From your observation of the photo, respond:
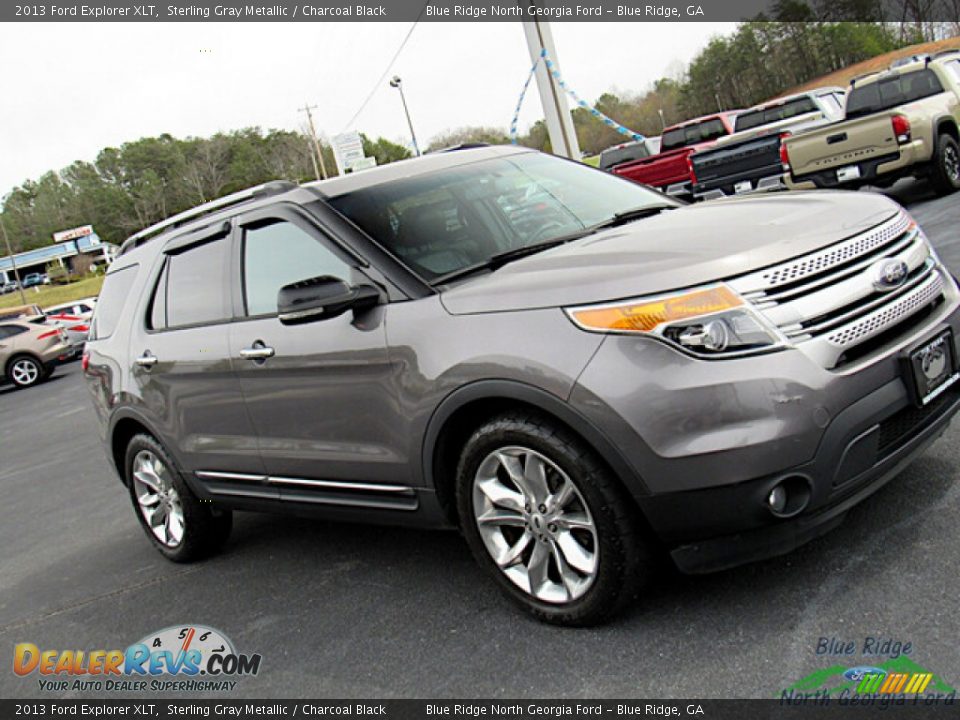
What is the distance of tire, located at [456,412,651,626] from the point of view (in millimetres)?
3031

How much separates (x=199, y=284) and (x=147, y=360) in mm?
626

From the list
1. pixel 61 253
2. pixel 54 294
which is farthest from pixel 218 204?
pixel 61 253

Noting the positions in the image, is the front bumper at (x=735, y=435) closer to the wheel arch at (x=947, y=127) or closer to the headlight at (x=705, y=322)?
the headlight at (x=705, y=322)

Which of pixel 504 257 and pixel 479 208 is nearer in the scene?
pixel 504 257

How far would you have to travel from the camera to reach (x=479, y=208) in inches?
160

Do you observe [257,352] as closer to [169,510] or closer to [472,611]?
[472,611]

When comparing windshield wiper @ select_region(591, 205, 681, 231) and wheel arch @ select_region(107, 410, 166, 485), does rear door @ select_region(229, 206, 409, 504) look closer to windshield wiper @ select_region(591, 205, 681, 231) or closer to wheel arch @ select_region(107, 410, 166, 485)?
windshield wiper @ select_region(591, 205, 681, 231)

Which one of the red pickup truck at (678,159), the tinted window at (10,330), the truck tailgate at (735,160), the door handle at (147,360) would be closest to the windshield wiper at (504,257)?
the door handle at (147,360)

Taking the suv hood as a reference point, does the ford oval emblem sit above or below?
below

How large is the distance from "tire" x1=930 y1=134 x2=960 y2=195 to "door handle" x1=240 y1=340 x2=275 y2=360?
411 inches

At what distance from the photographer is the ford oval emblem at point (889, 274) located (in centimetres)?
312

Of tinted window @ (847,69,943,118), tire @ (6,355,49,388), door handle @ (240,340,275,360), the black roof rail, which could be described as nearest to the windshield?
the black roof rail

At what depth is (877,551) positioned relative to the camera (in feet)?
10.8
